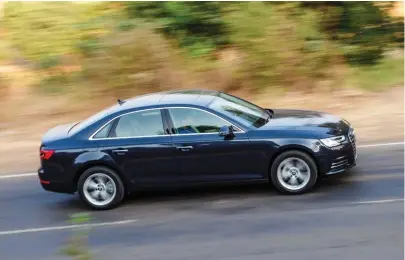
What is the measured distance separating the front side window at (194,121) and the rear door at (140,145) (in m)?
0.20

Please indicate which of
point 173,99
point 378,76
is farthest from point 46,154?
point 378,76

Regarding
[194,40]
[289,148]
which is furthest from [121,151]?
[194,40]

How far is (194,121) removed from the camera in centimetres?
930

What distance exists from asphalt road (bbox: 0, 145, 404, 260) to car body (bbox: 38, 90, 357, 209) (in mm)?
332

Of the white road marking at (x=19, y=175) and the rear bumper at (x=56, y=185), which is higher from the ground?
the white road marking at (x=19, y=175)

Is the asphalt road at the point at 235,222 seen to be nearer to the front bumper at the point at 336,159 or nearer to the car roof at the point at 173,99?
the front bumper at the point at 336,159

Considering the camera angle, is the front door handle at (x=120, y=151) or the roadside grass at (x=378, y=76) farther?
the roadside grass at (x=378, y=76)

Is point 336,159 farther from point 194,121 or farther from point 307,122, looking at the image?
point 194,121

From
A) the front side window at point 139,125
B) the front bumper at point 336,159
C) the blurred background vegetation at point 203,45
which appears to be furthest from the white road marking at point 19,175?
the front bumper at point 336,159

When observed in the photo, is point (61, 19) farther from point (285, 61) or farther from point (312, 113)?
point (312, 113)

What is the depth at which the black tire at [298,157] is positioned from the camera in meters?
9.03

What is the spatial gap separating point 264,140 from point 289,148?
13.9 inches

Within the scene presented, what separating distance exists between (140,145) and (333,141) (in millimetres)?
2639

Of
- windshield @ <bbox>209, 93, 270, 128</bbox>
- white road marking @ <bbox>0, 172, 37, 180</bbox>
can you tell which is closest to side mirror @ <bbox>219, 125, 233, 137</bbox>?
windshield @ <bbox>209, 93, 270, 128</bbox>
